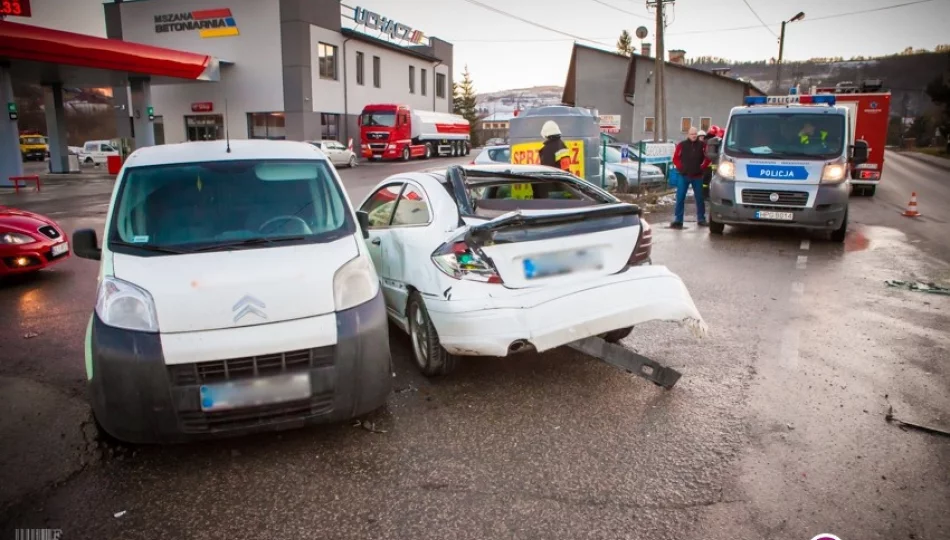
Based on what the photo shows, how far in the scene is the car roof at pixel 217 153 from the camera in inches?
172

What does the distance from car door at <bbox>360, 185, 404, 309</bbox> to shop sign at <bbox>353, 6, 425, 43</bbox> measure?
136 feet

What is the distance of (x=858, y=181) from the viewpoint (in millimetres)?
18938

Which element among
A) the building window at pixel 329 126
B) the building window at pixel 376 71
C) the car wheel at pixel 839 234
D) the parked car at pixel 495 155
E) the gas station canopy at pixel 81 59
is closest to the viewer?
the car wheel at pixel 839 234

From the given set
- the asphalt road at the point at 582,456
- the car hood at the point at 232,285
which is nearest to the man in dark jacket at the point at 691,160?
the asphalt road at the point at 582,456

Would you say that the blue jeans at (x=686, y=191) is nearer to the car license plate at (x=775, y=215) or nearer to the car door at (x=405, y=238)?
the car license plate at (x=775, y=215)

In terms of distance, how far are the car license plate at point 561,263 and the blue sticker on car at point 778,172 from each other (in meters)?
7.35

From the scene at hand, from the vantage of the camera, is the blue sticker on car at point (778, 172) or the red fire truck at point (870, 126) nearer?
the blue sticker on car at point (778, 172)

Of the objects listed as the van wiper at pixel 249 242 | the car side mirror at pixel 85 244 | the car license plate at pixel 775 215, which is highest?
the van wiper at pixel 249 242

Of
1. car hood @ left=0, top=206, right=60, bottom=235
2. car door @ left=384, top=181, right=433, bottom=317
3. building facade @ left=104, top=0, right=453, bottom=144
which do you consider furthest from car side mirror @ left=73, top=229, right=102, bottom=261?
building facade @ left=104, top=0, right=453, bottom=144

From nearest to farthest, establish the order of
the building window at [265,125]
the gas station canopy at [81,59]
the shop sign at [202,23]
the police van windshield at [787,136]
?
1. the police van windshield at [787,136]
2. the gas station canopy at [81,59]
3. the building window at [265,125]
4. the shop sign at [202,23]

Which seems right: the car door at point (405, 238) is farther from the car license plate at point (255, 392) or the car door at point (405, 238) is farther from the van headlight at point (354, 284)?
the car license plate at point (255, 392)

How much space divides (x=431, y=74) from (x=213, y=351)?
183 ft

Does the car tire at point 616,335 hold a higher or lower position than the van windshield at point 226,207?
lower

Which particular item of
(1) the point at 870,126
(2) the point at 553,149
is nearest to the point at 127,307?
(2) the point at 553,149
